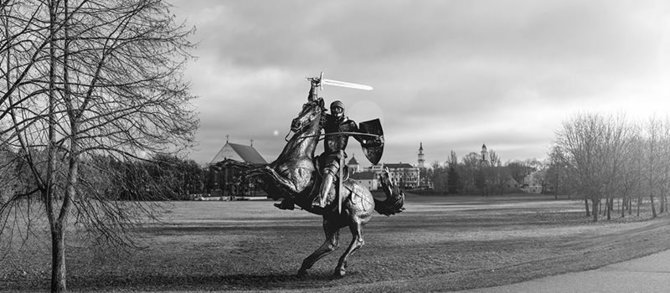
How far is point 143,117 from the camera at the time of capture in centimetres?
1098

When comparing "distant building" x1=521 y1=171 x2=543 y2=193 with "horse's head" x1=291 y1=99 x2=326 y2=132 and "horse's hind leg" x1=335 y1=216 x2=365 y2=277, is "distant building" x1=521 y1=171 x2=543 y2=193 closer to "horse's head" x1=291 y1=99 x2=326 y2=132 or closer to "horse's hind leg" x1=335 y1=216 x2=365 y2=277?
"horse's hind leg" x1=335 y1=216 x2=365 y2=277

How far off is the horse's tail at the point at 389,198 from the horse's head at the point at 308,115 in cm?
264

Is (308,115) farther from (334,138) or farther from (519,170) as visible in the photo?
(519,170)

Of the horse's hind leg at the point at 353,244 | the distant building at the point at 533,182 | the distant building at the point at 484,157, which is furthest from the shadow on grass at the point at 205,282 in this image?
the distant building at the point at 533,182

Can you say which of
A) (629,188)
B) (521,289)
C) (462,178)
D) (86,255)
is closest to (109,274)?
(86,255)

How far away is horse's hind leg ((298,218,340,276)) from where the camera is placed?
41.3 feet

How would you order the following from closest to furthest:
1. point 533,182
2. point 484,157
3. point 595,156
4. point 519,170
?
1. point 595,156
2. point 484,157
3. point 533,182
4. point 519,170

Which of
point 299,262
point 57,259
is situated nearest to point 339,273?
point 299,262

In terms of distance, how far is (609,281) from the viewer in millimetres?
10953

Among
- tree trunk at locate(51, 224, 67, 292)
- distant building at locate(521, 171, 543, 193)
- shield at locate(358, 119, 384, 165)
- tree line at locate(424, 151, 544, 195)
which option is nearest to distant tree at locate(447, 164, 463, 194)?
tree line at locate(424, 151, 544, 195)

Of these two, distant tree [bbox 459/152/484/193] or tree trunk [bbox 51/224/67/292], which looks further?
distant tree [bbox 459/152/484/193]

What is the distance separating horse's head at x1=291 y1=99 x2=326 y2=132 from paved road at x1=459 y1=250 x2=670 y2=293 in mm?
5212

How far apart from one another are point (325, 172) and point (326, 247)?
200cm

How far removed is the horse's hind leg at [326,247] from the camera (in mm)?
12578
